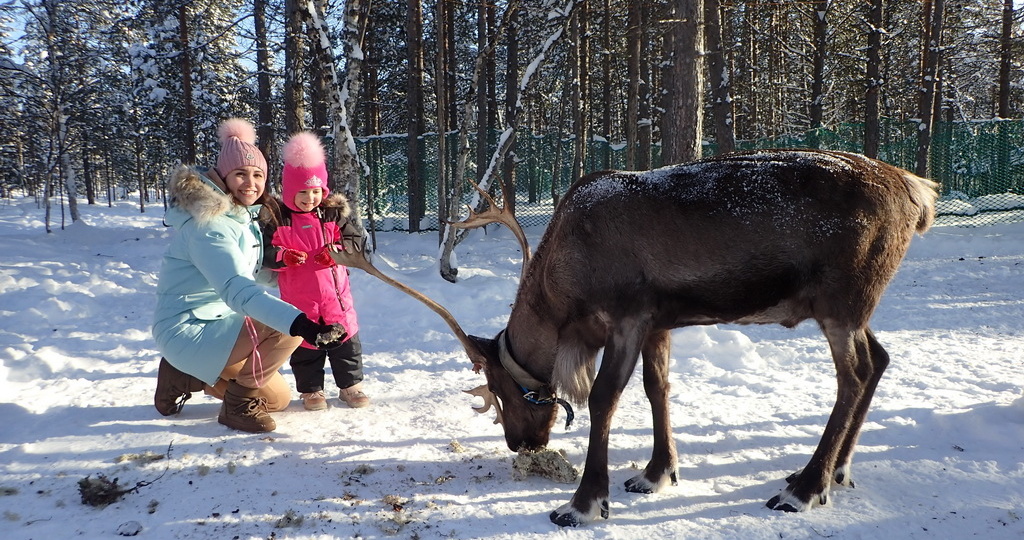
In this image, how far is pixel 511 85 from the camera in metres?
16.0

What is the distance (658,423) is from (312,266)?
7.52ft

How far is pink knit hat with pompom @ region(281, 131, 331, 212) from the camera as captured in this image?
3.73 m

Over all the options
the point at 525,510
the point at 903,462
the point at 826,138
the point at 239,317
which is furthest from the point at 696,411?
the point at 826,138

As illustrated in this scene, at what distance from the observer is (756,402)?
156 inches

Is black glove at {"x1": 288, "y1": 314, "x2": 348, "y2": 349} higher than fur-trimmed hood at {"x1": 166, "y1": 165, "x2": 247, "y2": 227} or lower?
lower

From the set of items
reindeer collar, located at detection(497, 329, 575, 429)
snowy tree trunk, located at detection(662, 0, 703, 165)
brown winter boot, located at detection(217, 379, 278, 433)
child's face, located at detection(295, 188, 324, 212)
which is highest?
snowy tree trunk, located at detection(662, 0, 703, 165)

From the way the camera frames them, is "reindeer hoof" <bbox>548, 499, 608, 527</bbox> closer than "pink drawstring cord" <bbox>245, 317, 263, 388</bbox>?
Yes

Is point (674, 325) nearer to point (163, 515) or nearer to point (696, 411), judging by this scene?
point (696, 411)

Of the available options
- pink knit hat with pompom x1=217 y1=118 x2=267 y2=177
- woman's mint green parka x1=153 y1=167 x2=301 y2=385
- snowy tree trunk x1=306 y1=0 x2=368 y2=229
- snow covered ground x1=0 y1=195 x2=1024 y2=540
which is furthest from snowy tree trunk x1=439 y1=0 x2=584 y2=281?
woman's mint green parka x1=153 y1=167 x2=301 y2=385

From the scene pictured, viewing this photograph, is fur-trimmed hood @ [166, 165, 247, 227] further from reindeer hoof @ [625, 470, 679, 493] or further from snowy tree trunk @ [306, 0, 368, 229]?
snowy tree trunk @ [306, 0, 368, 229]

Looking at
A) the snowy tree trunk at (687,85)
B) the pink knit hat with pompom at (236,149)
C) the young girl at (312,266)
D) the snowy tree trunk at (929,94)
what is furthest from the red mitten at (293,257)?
the snowy tree trunk at (929,94)

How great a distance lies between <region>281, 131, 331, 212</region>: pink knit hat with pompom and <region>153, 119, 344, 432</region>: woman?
0.71 feet

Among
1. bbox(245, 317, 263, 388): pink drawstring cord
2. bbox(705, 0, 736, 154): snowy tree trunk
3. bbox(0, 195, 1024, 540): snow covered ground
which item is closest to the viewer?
bbox(0, 195, 1024, 540): snow covered ground

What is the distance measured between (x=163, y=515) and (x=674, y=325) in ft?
7.73
